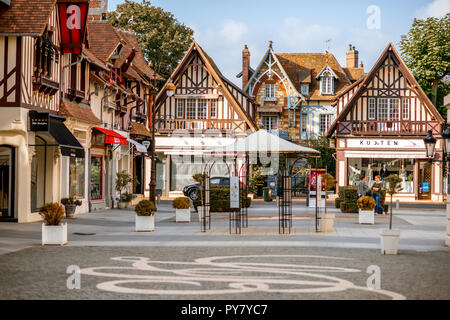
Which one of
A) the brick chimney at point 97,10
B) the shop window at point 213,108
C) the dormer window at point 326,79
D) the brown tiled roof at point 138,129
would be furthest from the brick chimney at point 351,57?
the brick chimney at point 97,10

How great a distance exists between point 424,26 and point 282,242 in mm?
35815

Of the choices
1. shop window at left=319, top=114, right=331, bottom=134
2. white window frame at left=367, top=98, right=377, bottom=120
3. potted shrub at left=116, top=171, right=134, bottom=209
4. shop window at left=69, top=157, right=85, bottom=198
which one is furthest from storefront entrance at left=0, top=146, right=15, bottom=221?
shop window at left=319, top=114, right=331, bottom=134

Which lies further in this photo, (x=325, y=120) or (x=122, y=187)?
(x=325, y=120)

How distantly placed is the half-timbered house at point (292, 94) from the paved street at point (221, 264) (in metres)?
32.6

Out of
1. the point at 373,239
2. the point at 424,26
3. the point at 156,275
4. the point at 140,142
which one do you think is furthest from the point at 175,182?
the point at 156,275

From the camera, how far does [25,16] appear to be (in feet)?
70.8

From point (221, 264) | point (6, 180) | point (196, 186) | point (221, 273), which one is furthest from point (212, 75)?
point (221, 273)

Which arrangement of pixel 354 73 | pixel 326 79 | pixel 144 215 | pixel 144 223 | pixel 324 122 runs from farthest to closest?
pixel 354 73 < pixel 324 122 < pixel 326 79 < pixel 144 223 < pixel 144 215

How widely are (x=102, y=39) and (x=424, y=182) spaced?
75.2 feet

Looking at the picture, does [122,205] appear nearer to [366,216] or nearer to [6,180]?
[6,180]

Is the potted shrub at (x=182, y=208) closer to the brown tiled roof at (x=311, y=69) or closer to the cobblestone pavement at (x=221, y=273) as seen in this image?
the cobblestone pavement at (x=221, y=273)

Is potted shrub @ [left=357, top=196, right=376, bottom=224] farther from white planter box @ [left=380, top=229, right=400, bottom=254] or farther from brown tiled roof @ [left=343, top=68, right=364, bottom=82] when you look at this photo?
brown tiled roof @ [left=343, top=68, right=364, bottom=82]

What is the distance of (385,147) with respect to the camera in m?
42.9

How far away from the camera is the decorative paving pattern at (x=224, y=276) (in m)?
9.16
